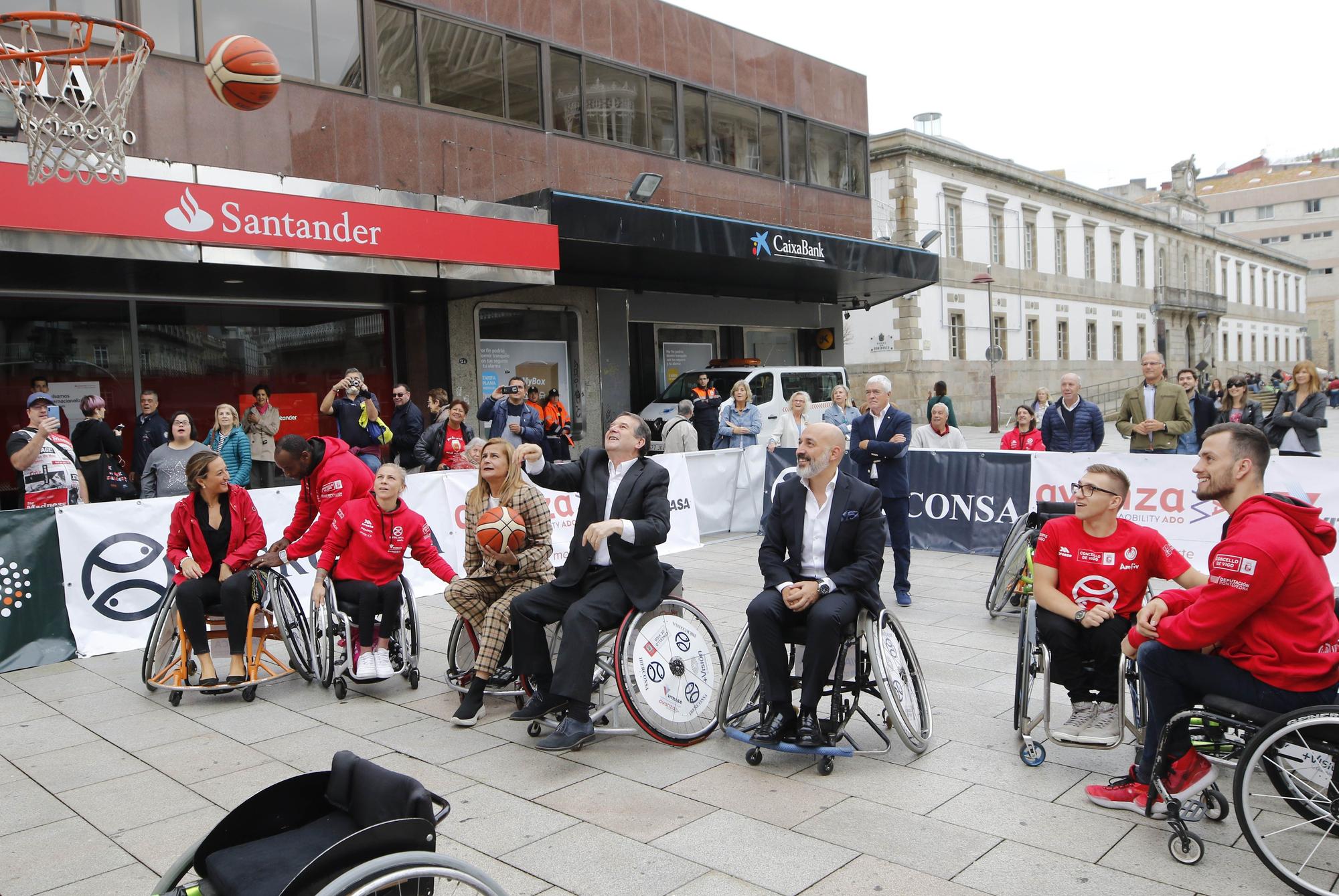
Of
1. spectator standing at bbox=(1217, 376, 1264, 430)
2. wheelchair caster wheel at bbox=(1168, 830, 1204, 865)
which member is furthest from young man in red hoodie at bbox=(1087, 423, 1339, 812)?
spectator standing at bbox=(1217, 376, 1264, 430)

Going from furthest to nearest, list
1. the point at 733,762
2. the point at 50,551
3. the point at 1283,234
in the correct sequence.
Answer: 1. the point at 1283,234
2. the point at 50,551
3. the point at 733,762

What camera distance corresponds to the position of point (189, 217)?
10.7 meters

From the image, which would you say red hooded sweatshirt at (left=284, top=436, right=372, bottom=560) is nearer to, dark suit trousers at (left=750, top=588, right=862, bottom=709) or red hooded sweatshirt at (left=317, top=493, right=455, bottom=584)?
red hooded sweatshirt at (left=317, top=493, right=455, bottom=584)

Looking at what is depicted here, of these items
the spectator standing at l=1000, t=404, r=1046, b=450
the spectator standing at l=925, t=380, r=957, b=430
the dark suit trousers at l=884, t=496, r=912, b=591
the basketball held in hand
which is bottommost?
the dark suit trousers at l=884, t=496, r=912, b=591

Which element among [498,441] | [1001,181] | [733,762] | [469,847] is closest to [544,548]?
[498,441]

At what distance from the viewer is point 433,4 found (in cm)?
1517

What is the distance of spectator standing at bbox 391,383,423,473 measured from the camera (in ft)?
38.5

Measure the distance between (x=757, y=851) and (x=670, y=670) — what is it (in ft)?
4.66

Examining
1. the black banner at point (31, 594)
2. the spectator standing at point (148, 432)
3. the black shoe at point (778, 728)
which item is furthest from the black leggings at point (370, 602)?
the spectator standing at point (148, 432)

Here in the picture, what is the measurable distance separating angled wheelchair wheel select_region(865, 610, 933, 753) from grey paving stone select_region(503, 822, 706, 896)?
1367 mm

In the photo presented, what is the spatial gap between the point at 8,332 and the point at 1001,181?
111 feet

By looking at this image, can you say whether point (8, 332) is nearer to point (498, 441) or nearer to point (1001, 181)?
point (498, 441)

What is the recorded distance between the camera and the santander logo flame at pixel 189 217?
1057 centimetres

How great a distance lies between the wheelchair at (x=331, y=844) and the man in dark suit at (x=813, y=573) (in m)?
2.20
